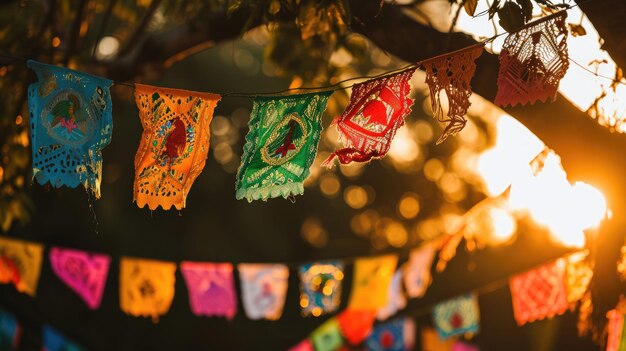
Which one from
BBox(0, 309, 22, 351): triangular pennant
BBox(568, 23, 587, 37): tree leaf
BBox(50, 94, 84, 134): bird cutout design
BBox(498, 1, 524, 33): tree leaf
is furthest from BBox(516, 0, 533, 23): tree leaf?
BBox(0, 309, 22, 351): triangular pennant

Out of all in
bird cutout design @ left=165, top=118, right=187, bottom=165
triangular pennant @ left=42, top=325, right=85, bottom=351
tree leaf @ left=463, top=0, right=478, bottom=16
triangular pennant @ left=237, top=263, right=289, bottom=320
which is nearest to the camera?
tree leaf @ left=463, top=0, right=478, bottom=16

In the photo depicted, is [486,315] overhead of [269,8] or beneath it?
beneath

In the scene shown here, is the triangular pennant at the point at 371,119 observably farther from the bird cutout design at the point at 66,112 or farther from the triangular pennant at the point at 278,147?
the bird cutout design at the point at 66,112

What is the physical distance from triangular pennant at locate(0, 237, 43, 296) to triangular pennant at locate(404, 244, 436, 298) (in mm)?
3880

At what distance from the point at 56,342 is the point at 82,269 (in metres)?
1.35

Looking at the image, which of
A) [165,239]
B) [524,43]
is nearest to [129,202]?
[165,239]

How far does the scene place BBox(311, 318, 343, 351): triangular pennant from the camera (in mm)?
10039

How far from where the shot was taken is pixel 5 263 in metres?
9.02

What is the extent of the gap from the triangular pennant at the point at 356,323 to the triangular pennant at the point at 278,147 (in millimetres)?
5155

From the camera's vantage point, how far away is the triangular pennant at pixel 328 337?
32.9 ft

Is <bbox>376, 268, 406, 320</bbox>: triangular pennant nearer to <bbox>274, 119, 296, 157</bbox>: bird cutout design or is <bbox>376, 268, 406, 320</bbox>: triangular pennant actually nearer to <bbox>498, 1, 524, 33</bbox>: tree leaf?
<bbox>274, 119, 296, 157</bbox>: bird cutout design

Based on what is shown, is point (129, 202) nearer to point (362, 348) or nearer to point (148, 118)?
point (362, 348)

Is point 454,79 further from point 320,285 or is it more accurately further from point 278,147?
point 320,285

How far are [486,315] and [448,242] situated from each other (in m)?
8.68
